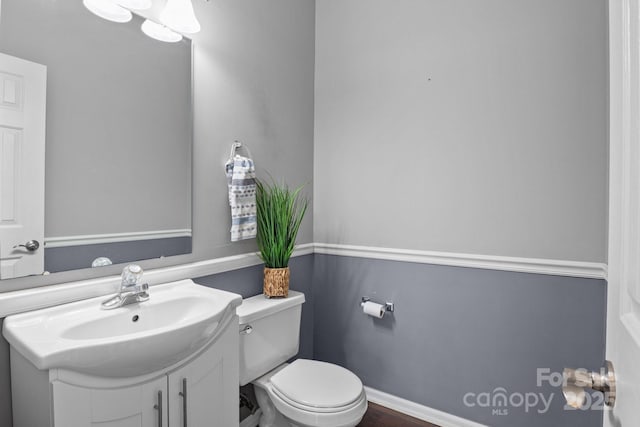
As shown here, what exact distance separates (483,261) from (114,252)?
1.65 m

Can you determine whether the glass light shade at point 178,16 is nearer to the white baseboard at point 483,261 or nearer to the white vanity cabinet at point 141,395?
the white vanity cabinet at point 141,395

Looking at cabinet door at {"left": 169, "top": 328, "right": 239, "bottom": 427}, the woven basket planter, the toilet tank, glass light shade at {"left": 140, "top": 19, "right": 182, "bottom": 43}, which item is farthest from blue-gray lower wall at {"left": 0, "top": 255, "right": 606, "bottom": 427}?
glass light shade at {"left": 140, "top": 19, "right": 182, "bottom": 43}

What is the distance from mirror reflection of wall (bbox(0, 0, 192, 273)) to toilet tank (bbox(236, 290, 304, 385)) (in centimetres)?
42

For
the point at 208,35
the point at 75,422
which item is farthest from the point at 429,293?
the point at 208,35

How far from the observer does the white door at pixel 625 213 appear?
16.1 inches

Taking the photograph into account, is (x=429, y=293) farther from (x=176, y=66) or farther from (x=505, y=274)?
(x=176, y=66)

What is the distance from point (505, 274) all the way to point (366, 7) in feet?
5.60

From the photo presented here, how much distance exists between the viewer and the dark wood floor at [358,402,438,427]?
1866mm

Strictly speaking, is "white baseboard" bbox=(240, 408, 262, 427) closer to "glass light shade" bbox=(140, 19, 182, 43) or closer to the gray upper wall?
the gray upper wall

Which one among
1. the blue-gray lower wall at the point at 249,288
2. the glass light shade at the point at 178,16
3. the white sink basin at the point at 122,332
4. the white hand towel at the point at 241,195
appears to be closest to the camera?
the white sink basin at the point at 122,332

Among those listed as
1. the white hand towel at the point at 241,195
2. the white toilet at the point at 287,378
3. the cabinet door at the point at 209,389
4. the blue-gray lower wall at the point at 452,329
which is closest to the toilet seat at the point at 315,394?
the white toilet at the point at 287,378

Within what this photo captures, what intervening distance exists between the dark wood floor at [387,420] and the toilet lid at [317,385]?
480 mm

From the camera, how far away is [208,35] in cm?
161

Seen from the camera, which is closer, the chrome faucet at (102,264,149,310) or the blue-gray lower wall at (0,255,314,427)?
the blue-gray lower wall at (0,255,314,427)
